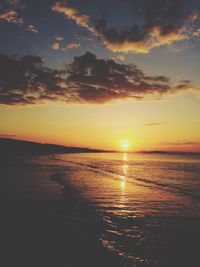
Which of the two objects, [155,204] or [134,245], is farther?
[155,204]

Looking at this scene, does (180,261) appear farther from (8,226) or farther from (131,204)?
(131,204)

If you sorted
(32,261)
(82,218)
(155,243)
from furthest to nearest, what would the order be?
(82,218)
(155,243)
(32,261)

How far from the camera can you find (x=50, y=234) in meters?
8.07

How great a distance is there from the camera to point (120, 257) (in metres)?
6.51

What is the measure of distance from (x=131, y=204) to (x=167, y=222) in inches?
140

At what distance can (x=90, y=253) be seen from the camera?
22.0 feet

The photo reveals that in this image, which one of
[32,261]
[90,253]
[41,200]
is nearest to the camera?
[32,261]

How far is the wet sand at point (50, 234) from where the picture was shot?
246 inches

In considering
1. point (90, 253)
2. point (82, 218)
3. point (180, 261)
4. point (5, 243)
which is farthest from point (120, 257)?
point (82, 218)

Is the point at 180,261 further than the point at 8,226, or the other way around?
the point at 8,226

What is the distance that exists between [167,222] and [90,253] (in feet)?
14.2

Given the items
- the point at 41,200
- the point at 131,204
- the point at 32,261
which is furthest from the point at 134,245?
the point at 41,200

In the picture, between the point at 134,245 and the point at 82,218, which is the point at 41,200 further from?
the point at 134,245

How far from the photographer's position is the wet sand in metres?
6.25
